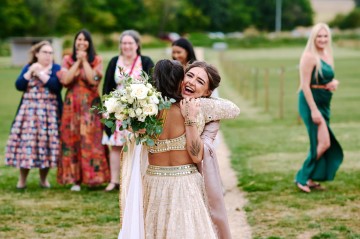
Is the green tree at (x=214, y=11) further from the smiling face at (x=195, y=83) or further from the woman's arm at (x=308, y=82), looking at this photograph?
the smiling face at (x=195, y=83)

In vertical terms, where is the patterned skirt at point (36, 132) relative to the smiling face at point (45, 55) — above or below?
below

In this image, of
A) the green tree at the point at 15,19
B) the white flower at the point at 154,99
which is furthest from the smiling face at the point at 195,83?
the green tree at the point at 15,19

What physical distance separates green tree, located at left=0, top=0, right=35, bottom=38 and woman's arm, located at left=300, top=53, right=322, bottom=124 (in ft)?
259

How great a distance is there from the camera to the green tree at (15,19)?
86500 millimetres

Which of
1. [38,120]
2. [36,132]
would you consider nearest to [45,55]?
[38,120]

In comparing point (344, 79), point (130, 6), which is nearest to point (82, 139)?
point (344, 79)

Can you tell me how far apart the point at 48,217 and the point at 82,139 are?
168cm

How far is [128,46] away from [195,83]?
4.06 m

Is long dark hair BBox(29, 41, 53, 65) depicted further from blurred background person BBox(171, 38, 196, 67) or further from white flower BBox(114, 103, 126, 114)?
white flower BBox(114, 103, 126, 114)

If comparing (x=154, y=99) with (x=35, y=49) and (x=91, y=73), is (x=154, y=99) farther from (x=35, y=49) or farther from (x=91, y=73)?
(x=35, y=49)

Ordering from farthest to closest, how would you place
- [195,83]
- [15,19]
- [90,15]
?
[90,15] → [15,19] → [195,83]

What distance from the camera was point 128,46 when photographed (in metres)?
9.57

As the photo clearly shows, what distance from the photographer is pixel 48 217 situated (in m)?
8.61

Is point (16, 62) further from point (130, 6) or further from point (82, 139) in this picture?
point (130, 6)
